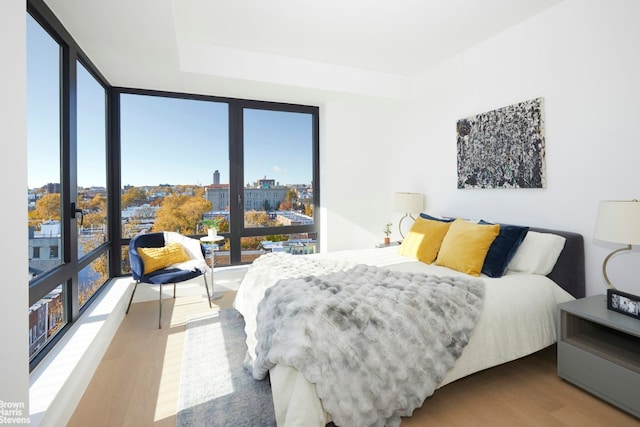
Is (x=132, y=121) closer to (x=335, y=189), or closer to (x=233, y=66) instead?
(x=233, y=66)

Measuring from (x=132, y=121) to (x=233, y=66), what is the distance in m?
1.46

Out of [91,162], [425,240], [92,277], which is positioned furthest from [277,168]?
[92,277]

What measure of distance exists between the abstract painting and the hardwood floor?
1551mm

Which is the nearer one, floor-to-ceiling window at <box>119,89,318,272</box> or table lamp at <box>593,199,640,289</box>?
table lamp at <box>593,199,640,289</box>

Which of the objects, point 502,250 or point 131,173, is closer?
point 502,250

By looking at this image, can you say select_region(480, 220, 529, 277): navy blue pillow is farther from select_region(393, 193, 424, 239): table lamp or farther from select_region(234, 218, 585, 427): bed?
select_region(393, 193, 424, 239): table lamp

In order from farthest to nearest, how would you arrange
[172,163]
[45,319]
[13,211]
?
[172,163], [45,319], [13,211]

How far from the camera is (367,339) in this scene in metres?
1.80

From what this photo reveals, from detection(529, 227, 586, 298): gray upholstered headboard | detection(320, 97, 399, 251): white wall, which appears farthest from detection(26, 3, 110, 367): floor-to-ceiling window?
detection(529, 227, 586, 298): gray upholstered headboard

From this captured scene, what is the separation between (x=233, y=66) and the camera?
358cm

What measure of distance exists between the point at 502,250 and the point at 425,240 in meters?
0.74

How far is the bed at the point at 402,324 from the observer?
1639 mm

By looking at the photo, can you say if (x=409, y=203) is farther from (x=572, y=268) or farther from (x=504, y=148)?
(x=572, y=268)

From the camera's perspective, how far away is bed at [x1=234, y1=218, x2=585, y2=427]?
1.64 meters
